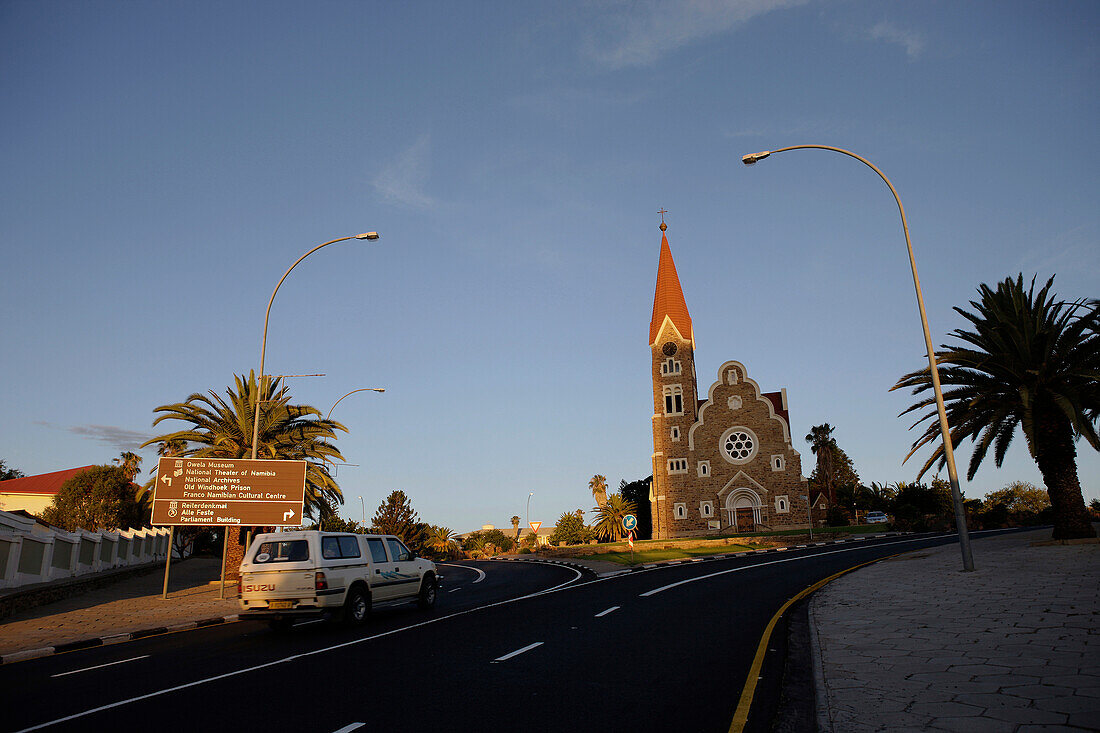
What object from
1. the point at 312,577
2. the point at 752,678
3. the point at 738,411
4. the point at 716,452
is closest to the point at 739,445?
the point at 716,452

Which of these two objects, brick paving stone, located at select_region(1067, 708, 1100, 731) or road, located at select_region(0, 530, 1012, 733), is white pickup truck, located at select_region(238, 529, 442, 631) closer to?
road, located at select_region(0, 530, 1012, 733)

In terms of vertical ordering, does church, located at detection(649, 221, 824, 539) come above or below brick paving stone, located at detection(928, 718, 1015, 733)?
above

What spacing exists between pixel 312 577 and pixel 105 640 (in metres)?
4.23

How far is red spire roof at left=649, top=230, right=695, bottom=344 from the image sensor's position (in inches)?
2859

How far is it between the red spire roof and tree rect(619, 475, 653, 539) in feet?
63.0

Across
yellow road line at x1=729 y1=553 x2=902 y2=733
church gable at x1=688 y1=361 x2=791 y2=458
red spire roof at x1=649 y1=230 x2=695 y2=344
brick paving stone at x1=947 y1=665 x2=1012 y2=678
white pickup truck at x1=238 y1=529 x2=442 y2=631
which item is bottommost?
yellow road line at x1=729 y1=553 x2=902 y2=733

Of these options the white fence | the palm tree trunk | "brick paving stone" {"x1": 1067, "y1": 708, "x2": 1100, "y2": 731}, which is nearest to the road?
"brick paving stone" {"x1": 1067, "y1": 708, "x2": 1100, "y2": 731}

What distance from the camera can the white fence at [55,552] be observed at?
20.0 metres

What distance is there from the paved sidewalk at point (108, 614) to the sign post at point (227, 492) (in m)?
1.39

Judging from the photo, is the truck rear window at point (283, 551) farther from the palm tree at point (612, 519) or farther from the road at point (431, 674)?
the palm tree at point (612, 519)

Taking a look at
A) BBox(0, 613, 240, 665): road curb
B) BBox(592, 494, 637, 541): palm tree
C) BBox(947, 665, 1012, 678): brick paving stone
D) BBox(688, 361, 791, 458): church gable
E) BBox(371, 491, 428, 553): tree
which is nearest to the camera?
BBox(947, 665, 1012, 678): brick paving stone

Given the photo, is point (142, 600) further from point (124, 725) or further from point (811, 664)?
point (811, 664)

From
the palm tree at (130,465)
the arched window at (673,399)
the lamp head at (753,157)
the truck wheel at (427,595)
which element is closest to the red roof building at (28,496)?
the palm tree at (130,465)

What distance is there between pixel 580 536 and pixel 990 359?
6064 cm
